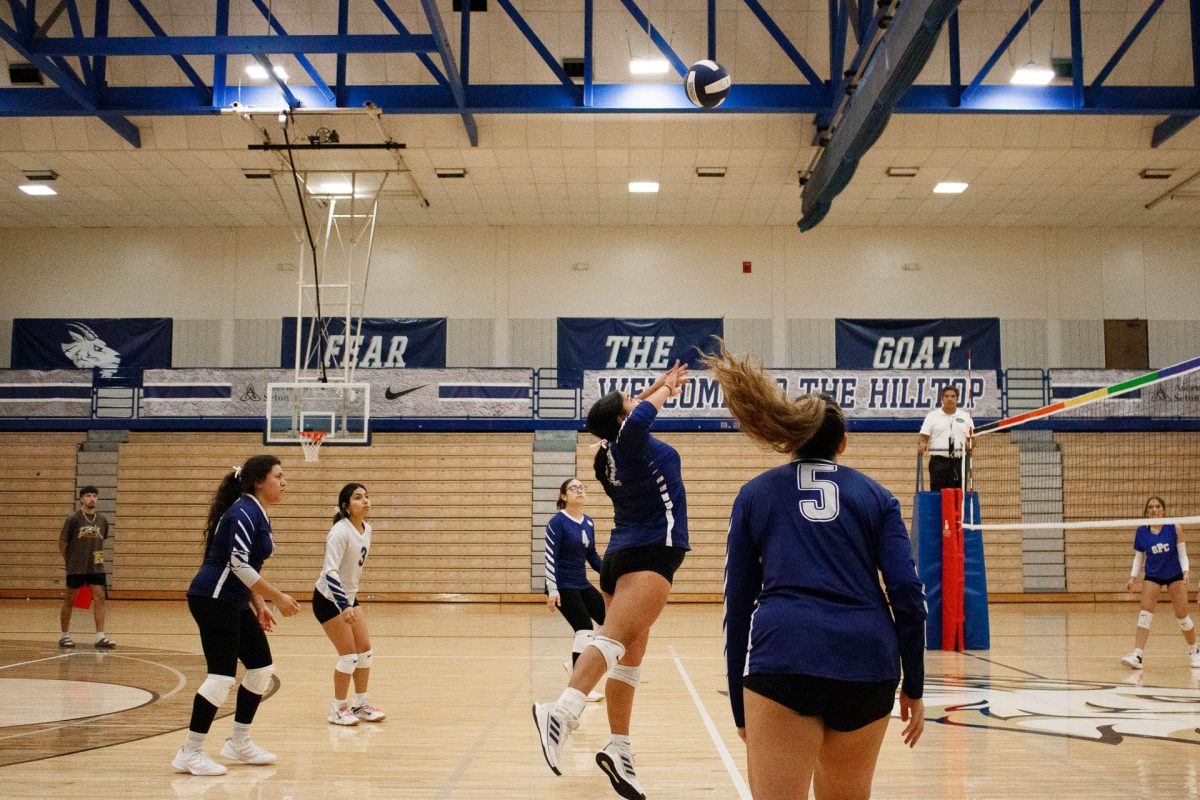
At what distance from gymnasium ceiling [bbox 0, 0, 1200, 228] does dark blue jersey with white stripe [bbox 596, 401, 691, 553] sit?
471 inches

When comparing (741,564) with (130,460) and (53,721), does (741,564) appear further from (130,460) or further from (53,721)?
(130,460)

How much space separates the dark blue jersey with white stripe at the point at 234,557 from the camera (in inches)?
221

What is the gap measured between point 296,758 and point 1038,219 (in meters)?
19.7

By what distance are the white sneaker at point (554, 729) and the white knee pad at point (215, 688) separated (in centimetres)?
193

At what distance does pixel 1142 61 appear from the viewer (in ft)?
57.6

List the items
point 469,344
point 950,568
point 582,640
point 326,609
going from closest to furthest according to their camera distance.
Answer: point 326,609 → point 582,640 → point 950,568 → point 469,344

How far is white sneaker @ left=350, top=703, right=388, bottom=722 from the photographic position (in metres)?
7.23

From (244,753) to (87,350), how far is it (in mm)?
18218

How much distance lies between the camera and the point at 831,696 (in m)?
2.56

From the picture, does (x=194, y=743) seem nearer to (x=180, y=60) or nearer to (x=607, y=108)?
(x=607, y=108)

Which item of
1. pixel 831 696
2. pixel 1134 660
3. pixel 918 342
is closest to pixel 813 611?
pixel 831 696

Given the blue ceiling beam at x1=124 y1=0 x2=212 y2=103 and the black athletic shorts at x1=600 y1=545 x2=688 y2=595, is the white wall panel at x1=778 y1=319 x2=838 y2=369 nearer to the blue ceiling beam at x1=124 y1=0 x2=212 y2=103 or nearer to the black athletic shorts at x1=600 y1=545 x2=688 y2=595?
the blue ceiling beam at x1=124 y1=0 x2=212 y2=103

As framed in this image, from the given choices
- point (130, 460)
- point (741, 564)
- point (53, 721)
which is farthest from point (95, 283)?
point (741, 564)

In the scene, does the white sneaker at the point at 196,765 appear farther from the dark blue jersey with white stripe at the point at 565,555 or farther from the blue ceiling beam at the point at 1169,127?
the blue ceiling beam at the point at 1169,127
